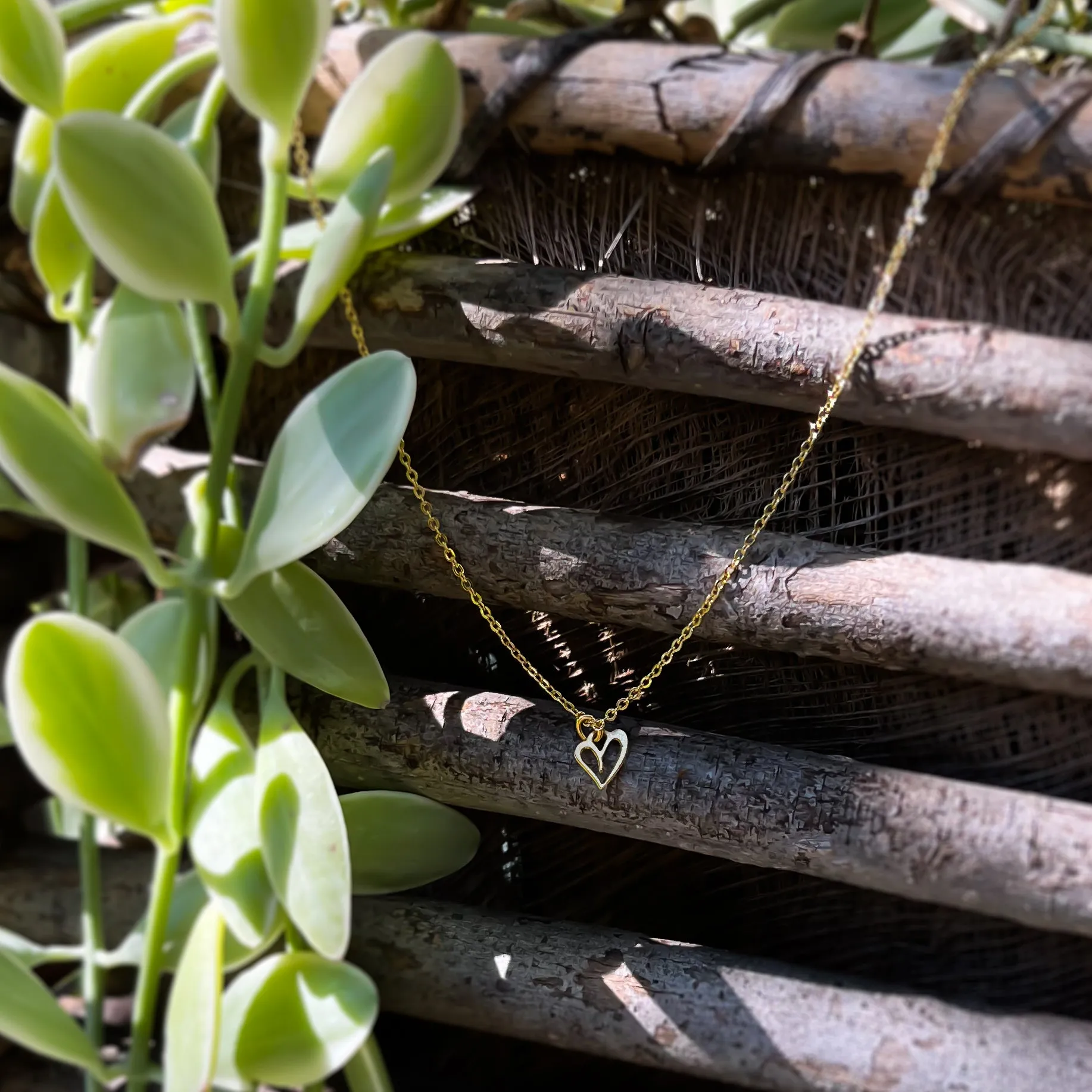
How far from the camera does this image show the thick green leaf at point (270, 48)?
0.36 metres

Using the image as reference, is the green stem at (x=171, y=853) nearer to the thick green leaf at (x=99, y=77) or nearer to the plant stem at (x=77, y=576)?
the plant stem at (x=77, y=576)

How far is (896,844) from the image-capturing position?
1.20 ft

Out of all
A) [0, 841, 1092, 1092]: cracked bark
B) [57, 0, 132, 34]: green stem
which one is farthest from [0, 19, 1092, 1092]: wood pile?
[57, 0, 132, 34]: green stem

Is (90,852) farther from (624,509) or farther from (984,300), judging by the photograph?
(984,300)

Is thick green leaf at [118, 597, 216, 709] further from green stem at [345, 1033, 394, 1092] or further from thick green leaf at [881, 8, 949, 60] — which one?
thick green leaf at [881, 8, 949, 60]

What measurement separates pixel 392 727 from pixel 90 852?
0.54 feet

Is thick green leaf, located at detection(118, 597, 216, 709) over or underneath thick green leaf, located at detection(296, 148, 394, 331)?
underneath

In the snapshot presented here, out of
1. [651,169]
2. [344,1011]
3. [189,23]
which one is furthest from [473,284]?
[344,1011]

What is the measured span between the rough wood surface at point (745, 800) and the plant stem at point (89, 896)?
0.40ft

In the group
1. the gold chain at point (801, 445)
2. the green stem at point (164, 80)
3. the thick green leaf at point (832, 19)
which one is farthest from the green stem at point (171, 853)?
the thick green leaf at point (832, 19)

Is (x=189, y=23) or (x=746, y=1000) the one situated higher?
(x=189, y=23)

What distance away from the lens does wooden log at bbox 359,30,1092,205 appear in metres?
0.36

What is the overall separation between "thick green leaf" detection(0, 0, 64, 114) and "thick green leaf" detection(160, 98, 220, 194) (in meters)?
0.07

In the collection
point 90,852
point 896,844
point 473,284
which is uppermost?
point 473,284
